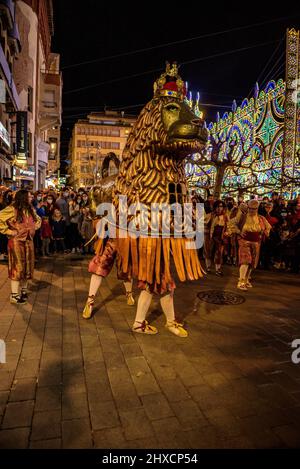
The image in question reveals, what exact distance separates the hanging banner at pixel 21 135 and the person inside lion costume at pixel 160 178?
17.4m

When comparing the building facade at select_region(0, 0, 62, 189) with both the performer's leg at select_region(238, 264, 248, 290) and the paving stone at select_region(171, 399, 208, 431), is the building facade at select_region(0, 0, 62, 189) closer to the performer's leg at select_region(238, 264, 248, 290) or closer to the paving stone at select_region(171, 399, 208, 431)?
the performer's leg at select_region(238, 264, 248, 290)

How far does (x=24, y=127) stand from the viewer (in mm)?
19109

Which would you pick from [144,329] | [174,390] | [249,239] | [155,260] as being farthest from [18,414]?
[249,239]

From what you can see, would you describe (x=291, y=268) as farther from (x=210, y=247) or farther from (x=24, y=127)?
(x=24, y=127)

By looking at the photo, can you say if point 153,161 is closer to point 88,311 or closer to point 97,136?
point 88,311

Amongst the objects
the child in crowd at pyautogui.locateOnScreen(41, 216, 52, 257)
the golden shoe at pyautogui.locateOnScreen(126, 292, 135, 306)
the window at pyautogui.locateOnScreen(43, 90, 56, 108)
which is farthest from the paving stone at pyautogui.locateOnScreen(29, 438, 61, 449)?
the window at pyautogui.locateOnScreen(43, 90, 56, 108)

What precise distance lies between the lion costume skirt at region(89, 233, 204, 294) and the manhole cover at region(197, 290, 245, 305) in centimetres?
175

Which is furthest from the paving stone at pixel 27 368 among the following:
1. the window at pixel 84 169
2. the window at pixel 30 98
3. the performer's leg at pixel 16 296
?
the window at pixel 84 169

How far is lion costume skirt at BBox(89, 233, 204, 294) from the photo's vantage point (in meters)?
3.68

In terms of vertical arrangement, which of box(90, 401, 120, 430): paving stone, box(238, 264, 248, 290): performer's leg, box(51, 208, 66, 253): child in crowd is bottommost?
box(90, 401, 120, 430): paving stone

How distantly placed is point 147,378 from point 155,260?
4.07 ft

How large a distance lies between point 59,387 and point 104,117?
78.5 meters
